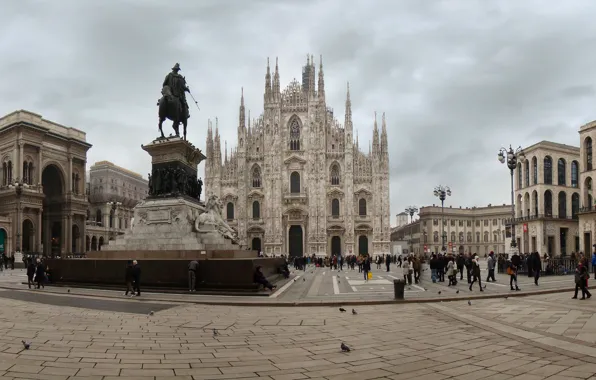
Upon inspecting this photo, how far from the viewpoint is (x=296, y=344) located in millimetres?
7723

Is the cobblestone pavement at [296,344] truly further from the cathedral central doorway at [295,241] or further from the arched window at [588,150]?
the cathedral central doorway at [295,241]

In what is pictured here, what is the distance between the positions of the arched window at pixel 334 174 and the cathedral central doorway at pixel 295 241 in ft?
24.3

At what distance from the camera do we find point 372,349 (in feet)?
23.9

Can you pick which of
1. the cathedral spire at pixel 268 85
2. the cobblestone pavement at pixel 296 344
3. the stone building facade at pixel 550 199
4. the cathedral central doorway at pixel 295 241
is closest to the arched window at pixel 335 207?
the cathedral central doorway at pixel 295 241

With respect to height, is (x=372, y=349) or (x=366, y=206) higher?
(x=366, y=206)

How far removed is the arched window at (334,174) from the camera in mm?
62775

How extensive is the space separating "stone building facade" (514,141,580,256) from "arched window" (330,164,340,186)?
2184cm

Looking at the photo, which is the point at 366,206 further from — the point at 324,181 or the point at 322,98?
the point at 322,98

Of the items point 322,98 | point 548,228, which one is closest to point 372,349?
point 548,228

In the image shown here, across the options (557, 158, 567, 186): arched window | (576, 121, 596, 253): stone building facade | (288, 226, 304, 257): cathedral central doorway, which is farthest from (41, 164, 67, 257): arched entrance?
(557, 158, 567, 186): arched window

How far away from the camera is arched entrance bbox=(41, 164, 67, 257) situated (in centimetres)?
5375

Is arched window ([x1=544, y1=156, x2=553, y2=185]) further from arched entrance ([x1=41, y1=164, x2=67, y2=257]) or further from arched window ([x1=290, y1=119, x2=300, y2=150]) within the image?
arched entrance ([x1=41, y1=164, x2=67, y2=257])

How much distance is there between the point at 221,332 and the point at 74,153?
52541 millimetres

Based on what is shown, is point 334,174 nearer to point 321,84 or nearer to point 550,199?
point 321,84
